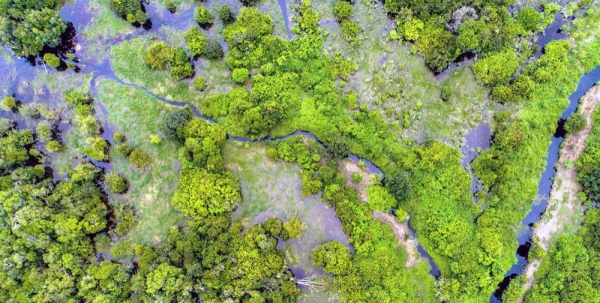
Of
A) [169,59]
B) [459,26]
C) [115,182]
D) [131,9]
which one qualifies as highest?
[459,26]

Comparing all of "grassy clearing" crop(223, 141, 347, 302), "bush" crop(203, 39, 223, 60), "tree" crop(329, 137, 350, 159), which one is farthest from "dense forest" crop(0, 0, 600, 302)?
"grassy clearing" crop(223, 141, 347, 302)

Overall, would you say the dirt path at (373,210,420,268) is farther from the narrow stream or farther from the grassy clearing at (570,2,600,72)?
the grassy clearing at (570,2,600,72)

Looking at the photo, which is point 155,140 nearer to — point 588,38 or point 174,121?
point 174,121

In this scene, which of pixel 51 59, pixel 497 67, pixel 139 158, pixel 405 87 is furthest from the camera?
pixel 405 87

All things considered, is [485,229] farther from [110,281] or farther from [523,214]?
[110,281]

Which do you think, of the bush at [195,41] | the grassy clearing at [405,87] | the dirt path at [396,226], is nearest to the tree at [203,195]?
the dirt path at [396,226]

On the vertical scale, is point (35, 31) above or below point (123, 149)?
above

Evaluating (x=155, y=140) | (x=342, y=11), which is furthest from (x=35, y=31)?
(x=342, y=11)
